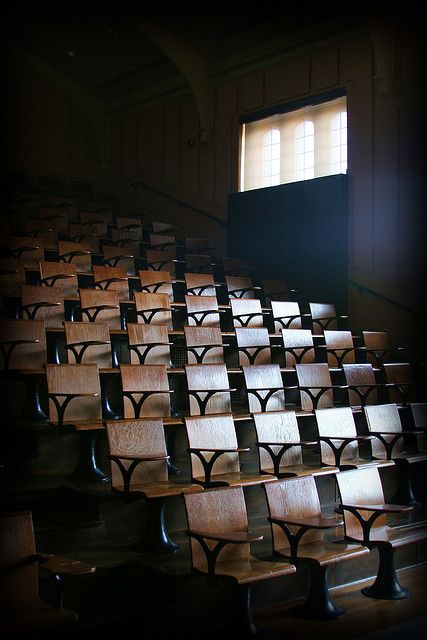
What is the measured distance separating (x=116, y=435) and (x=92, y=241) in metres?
1.97

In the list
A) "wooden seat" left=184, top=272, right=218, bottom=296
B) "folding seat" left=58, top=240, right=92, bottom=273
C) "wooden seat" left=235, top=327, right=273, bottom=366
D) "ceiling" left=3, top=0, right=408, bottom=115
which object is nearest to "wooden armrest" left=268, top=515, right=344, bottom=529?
"wooden seat" left=235, top=327, right=273, bottom=366

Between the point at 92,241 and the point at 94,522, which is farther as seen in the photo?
the point at 92,241

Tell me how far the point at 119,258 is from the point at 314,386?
1.25 meters

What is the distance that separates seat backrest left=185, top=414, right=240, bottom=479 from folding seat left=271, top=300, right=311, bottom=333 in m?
1.13

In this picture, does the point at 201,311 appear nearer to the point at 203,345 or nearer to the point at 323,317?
the point at 203,345

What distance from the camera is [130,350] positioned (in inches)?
91.7

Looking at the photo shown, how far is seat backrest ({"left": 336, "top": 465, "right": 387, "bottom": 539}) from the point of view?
5.65 feet

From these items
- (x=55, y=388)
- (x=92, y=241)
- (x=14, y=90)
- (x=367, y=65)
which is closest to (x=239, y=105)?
(x=367, y=65)

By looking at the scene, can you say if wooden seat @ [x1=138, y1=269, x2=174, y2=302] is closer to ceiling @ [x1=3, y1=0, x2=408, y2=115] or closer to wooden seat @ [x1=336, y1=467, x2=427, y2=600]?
wooden seat @ [x1=336, y1=467, x2=427, y2=600]

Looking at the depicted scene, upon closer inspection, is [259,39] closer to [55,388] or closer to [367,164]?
[367,164]

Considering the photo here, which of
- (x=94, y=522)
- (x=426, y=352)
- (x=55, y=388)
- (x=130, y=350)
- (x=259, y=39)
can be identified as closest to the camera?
(x=94, y=522)

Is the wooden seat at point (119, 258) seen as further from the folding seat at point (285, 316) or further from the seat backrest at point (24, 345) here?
the seat backrest at point (24, 345)

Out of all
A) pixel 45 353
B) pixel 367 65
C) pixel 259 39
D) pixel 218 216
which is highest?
pixel 259 39

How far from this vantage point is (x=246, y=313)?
2893 millimetres
